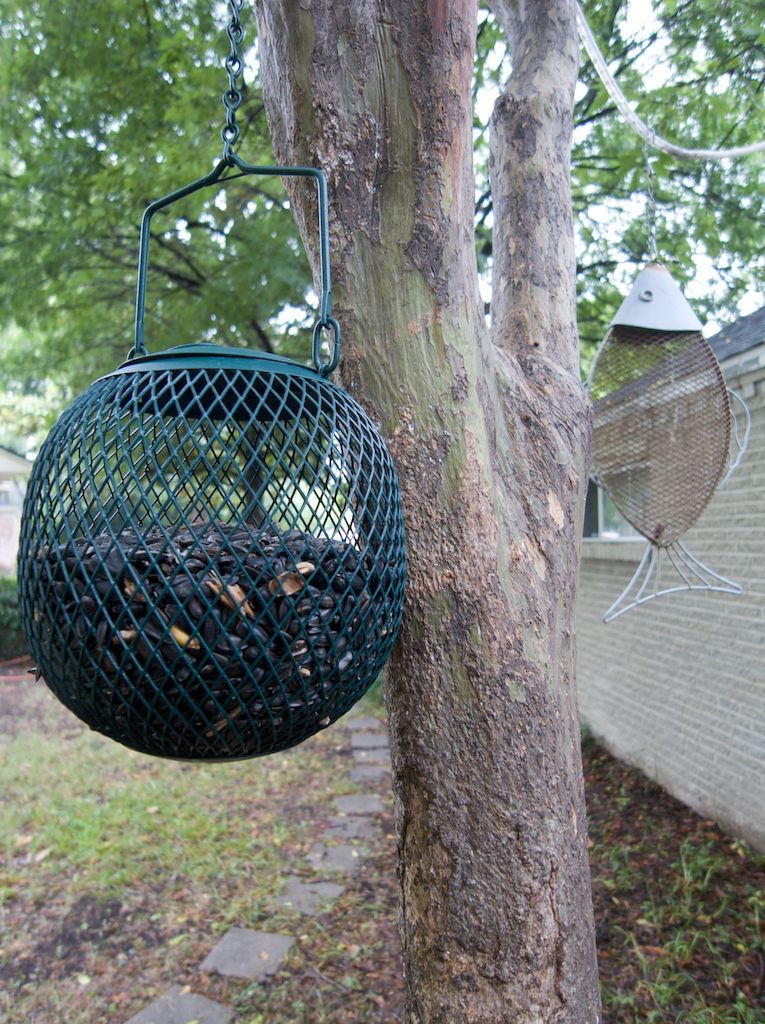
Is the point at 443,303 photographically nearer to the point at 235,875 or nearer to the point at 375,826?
the point at 235,875

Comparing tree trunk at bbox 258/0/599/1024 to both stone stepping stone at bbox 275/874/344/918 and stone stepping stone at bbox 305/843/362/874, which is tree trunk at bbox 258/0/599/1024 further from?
stone stepping stone at bbox 305/843/362/874

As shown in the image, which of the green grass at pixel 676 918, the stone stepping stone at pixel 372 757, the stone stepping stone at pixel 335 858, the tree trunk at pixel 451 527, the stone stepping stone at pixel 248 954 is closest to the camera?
the tree trunk at pixel 451 527

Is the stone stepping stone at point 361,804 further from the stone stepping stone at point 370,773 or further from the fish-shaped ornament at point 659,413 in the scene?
the fish-shaped ornament at point 659,413

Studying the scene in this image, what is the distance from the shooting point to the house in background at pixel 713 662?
456 centimetres

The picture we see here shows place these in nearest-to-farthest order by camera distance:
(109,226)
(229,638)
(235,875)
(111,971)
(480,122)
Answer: (229,638) < (111,971) < (235,875) < (109,226) < (480,122)

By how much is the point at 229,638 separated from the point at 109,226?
6597mm

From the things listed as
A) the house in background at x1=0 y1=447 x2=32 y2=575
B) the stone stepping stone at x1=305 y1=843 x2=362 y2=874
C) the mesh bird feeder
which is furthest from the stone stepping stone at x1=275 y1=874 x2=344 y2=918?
the house in background at x1=0 y1=447 x2=32 y2=575

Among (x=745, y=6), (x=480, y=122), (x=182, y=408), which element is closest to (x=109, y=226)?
(x=480, y=122)

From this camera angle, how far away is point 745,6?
17.4 ft

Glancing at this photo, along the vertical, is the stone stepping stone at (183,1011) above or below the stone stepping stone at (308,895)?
above

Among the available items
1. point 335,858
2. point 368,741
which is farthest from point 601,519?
point 335,858

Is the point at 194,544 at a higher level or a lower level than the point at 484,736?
higher

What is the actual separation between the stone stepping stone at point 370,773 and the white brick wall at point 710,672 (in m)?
1.98

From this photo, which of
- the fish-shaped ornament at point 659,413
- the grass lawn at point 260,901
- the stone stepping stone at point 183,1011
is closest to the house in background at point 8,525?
the grass lawn at point 260,901
